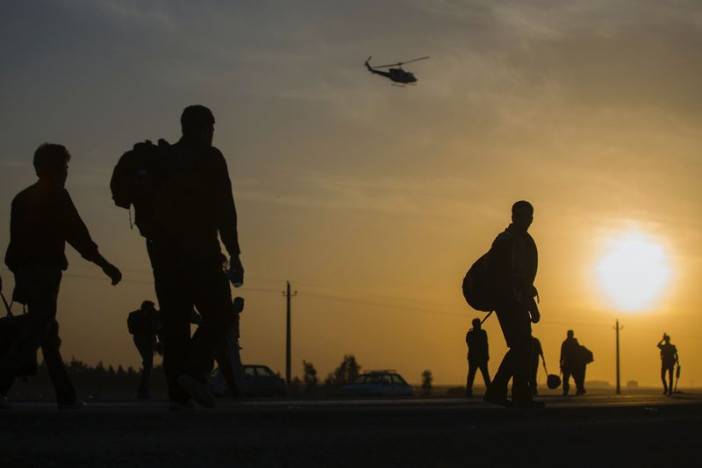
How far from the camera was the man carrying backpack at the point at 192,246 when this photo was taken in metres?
7.71

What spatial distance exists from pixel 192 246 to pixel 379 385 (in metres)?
49.6

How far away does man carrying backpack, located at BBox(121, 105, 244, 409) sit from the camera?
7.71 metres

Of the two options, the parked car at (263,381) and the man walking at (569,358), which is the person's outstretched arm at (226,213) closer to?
the man walking at (569,358)

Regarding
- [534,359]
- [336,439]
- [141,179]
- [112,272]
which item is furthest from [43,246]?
[534,359]

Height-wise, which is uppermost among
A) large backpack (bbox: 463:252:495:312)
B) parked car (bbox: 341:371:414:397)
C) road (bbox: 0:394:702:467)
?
large backpack (bbox: 463:252:495:312)

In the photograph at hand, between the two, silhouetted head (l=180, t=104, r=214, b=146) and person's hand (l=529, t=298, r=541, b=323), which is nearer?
silhouetted head (l=180, t=104, r=214, b=146)

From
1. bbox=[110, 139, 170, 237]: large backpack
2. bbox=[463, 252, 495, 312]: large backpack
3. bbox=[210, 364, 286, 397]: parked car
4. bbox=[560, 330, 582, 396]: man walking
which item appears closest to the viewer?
bbox=[110, 139, 170, 237]: large backpack

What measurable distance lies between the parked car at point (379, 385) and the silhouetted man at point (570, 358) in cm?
2082

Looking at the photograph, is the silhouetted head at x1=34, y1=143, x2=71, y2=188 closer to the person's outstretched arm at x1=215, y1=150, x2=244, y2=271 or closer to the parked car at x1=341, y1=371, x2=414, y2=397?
the person's outstretched arm at x1=215, y1=150, x2=244, y2=271

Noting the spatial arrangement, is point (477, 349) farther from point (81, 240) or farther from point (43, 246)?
point (43, 246)

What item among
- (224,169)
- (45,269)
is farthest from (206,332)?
(45,269)

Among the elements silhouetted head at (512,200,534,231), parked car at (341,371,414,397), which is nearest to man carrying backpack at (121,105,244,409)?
silhouetted head at (512,200,534,231)

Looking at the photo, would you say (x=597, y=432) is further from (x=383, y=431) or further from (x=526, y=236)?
(x=526, y=236)

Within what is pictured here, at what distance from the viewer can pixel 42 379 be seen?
6456cm
